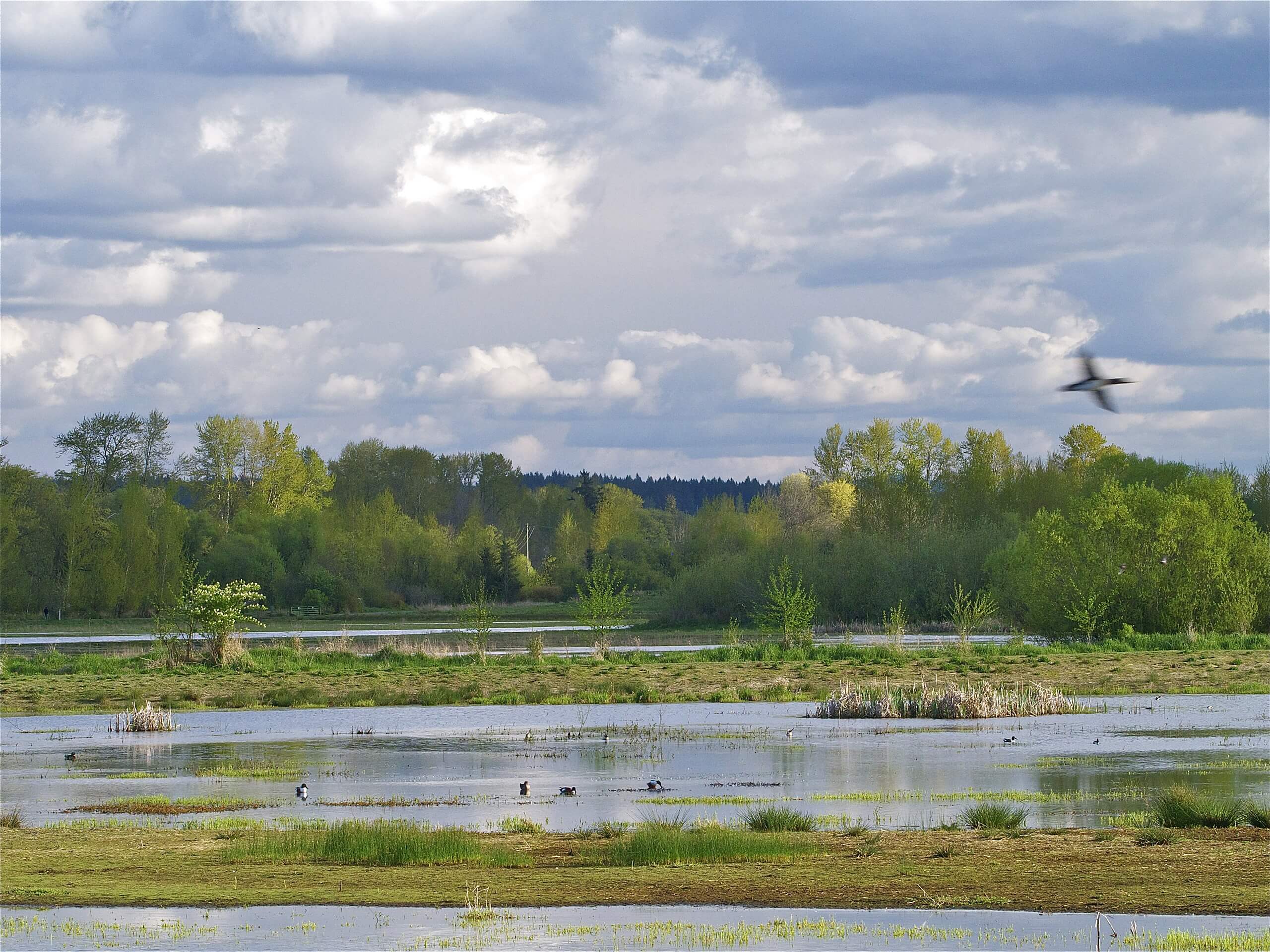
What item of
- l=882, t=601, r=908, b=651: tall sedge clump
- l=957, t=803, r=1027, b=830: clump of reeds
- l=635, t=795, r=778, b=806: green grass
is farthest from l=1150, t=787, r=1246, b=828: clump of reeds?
l=882, t=601, r=908, b=651: tall sedge clump

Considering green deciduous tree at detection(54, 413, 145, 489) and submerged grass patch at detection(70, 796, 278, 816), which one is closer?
submerged grass patch at detection(70, 796, 278, 816)

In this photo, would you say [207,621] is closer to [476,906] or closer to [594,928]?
[476,906]

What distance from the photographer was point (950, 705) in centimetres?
4062

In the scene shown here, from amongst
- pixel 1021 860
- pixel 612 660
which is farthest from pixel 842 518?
pixel 1021 860

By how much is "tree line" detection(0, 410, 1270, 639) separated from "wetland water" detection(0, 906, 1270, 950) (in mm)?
53454

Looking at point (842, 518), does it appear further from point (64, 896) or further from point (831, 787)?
point (64, 896)

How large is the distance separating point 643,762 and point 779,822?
32.7ft

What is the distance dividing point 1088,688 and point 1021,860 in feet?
105

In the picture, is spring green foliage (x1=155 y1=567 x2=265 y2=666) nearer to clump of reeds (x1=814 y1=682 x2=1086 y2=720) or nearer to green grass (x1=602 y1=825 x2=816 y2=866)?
clump of reeds (x1=814 y1=682 x2=1086 y2=720)

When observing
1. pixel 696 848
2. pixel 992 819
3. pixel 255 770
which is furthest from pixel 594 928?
pixel 255 770

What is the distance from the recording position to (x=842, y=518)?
118 m

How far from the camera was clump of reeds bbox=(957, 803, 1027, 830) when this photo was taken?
2075 centimetres

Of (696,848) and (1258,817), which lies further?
(1258,817)

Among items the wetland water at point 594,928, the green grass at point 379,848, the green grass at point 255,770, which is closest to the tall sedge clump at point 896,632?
the green grass at point 255,770
